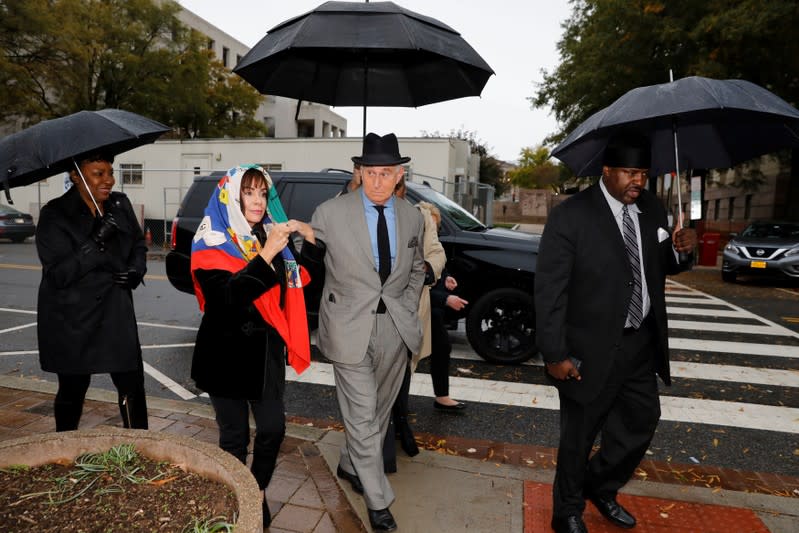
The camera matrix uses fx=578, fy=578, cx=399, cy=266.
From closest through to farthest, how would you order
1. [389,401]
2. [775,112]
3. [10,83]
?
[775,112] → [389,401] → [10,83]

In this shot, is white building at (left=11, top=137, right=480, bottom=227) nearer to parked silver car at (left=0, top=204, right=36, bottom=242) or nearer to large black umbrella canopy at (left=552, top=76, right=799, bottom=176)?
parked silver car at (left=0, top=204, right=36, bottom=242)

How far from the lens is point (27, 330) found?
7.37 meters

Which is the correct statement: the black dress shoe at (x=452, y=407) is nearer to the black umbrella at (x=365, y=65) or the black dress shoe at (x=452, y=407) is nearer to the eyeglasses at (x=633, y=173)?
the black umbrella at (x=365, y=65)

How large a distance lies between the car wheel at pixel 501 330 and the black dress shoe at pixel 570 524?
125 inches

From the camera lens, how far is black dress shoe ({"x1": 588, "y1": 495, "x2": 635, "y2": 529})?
10.0 ft

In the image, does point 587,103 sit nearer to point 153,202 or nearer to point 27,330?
point 153,202

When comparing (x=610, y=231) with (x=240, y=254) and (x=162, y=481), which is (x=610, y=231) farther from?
(x=162, y=481)

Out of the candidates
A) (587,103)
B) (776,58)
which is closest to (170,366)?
(776,58)

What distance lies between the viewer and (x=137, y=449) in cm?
223

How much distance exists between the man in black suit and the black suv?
2936mm

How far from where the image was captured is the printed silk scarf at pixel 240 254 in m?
2.67

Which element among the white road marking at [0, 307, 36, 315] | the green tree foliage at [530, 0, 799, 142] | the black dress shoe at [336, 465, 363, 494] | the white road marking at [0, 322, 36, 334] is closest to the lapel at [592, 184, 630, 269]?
the black dress shoe at [336, 465, 363, 494]

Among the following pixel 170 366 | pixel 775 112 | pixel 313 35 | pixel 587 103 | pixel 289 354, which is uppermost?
pixel 587 103

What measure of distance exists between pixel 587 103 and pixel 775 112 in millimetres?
19520
